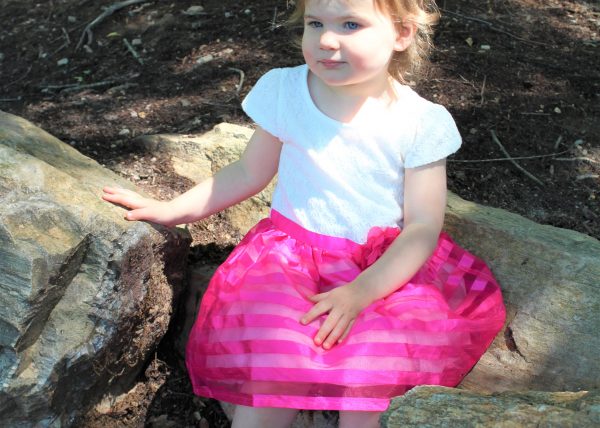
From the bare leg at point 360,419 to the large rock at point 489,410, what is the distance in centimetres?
36

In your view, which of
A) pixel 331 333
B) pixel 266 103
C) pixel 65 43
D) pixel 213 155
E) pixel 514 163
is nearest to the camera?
pixel 331 333

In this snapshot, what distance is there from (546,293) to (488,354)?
0.23m

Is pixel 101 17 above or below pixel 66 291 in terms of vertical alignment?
below

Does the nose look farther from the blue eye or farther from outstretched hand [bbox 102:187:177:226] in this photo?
outstretched hand [bbox 102:187:177:226]

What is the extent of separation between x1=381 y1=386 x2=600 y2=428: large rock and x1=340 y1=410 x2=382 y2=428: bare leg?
1.18 ft

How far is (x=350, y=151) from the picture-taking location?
210cm

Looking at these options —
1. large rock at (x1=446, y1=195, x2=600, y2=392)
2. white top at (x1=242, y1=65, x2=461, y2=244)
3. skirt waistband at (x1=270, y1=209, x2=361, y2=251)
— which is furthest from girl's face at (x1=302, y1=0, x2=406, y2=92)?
large rock at (x1=446, y1=195, x2=600, y2=392)

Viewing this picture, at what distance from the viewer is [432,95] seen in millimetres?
3287

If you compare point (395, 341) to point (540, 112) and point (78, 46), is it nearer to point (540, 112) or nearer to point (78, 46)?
point (540, 112)

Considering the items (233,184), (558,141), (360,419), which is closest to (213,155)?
(233,184)

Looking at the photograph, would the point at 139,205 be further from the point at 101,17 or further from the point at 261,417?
the point at 101,17

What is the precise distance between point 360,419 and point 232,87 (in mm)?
1916

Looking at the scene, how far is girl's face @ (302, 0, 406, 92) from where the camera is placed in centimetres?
190

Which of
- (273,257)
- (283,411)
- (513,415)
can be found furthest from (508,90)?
(513,415)
